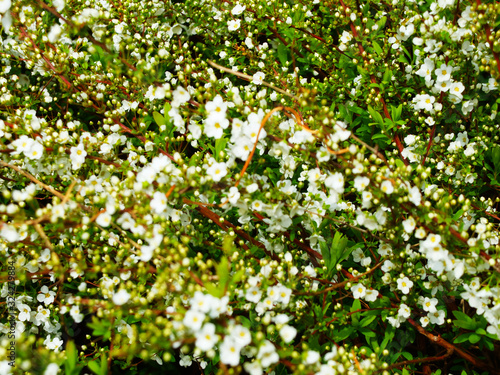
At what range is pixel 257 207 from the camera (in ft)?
9.68

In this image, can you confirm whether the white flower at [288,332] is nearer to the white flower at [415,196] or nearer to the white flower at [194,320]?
the white flower at [194,320]

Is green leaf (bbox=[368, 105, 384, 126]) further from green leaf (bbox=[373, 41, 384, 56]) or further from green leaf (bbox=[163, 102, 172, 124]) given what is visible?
green leaf (bbox=[163, 102, 172, 124])

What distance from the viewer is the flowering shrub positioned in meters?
2.34

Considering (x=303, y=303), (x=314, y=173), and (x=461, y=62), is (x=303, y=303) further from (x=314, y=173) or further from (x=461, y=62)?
(x=461, y=62)

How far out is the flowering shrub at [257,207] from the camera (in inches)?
92.0

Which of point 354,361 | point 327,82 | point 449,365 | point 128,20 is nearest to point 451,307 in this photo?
point 449,365

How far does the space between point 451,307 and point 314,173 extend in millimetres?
1670

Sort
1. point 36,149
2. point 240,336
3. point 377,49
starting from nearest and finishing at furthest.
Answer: point 240,336 < point 36,149 < point 377,49

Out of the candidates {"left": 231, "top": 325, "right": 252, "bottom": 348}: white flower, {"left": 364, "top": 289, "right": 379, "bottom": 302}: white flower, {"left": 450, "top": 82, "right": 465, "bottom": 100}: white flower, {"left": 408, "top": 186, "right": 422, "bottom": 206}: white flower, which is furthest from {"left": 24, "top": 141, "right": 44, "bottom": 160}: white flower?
{"left": 450, "top": 82, "right": 465, "bottom": 100}: white flower

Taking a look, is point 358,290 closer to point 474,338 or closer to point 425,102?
point 474,338

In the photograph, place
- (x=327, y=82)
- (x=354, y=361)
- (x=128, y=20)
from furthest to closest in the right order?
(x=128, y=20), (x=327, y=82), (x=354, y=361)

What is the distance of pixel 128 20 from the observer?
457 centimetres

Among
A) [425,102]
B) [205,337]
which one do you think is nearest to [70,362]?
[205,337]

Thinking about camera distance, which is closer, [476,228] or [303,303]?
[476,228]
